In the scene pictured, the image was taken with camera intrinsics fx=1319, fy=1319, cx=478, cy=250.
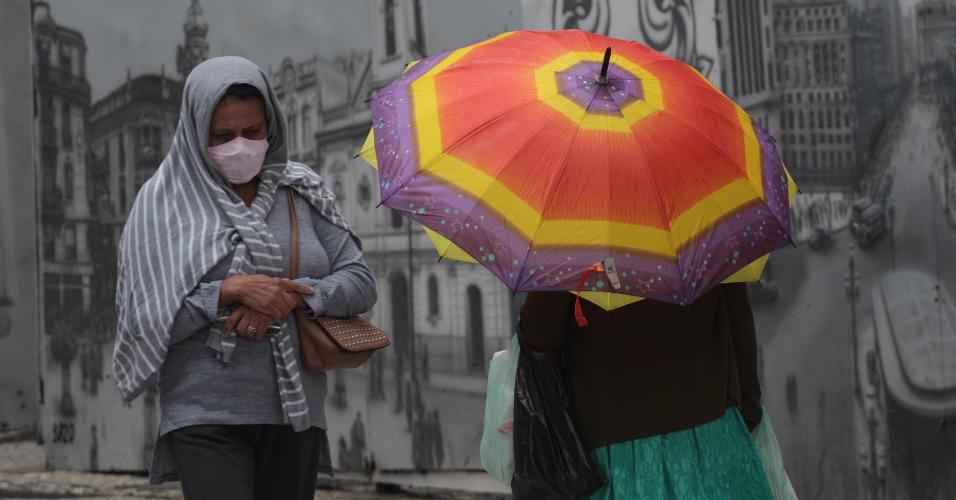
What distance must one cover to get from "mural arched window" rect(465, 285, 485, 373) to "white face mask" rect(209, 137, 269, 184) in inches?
114

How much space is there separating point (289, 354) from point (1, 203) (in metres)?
5.93

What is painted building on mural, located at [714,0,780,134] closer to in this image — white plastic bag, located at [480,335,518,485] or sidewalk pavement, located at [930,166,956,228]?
sidewalk pavement, located at [930,166,956,228]

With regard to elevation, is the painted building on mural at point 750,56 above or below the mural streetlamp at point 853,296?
above

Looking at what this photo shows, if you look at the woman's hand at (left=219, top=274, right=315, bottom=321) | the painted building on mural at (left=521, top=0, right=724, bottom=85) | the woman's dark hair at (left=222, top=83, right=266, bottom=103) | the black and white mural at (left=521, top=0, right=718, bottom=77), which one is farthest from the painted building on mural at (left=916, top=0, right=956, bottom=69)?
the woman's hand at (left=219, top=274, right=315, bottom=321)

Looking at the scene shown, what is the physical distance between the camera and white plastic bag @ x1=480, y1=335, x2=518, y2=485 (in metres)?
3.12

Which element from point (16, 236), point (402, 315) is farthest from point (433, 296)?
point (16, 236)

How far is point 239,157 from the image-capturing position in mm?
3271

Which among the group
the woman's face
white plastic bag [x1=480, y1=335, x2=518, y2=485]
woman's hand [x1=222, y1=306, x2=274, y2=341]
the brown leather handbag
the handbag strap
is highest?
the woman's face

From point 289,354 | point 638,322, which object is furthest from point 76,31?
point 638,322

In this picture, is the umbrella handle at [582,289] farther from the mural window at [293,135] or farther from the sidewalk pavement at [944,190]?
the mural window at [293,135]

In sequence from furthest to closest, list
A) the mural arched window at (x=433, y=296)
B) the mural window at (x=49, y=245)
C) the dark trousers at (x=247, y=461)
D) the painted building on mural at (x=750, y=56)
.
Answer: the mural window at (x=49, y=245) < the mural arched window at (x=433, y=296) < the painted building on mural at (x=750, y=56) < the dark trousers at (x=247, y=461)

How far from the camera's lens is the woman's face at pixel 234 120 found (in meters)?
3.27

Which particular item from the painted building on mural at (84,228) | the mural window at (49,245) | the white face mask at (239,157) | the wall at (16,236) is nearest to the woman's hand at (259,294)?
the white face mask at (239,157)

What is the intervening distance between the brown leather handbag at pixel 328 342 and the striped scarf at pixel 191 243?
0.05 metres
